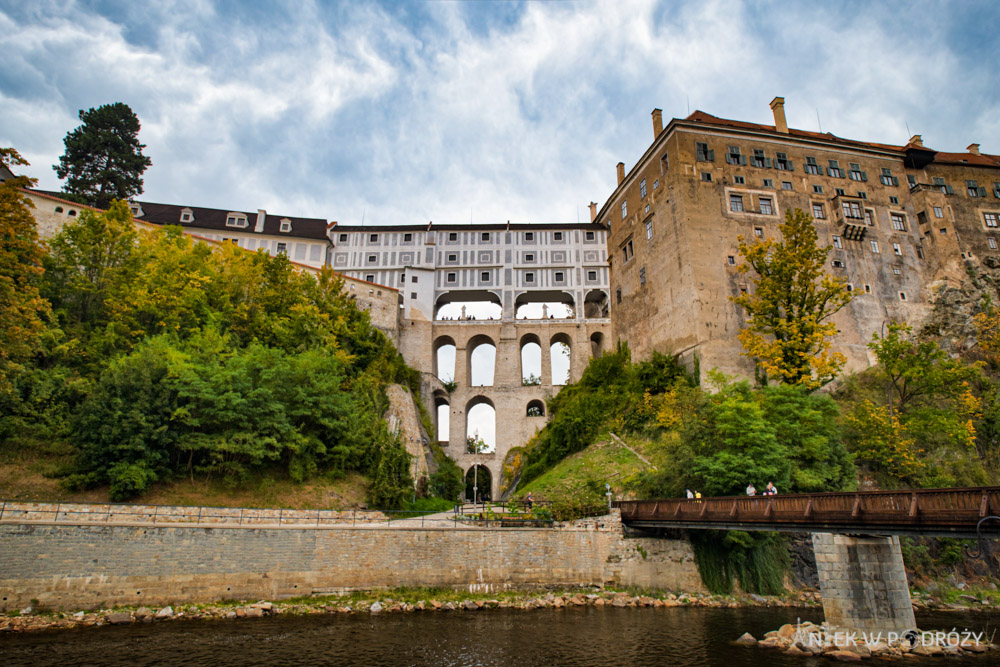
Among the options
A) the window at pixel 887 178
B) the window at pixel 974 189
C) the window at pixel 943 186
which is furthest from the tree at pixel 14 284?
the window at pixel 974 189

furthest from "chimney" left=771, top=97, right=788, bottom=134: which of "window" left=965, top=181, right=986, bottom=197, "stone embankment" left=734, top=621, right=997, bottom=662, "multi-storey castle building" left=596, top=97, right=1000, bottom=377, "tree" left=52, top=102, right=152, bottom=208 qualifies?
"tree" left=52, top=102, right=152, bottom=208

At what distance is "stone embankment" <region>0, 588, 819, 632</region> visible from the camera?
14.2m

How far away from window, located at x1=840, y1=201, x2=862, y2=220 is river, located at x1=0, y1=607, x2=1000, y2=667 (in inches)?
1111

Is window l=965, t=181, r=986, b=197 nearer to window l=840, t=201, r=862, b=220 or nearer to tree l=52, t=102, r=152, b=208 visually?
window l=840, t=201, r=862, b=220

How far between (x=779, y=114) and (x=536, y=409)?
29132 millimetres

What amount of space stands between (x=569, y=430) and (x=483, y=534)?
46.9 ft

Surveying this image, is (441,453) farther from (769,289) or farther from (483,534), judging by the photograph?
(769,289)

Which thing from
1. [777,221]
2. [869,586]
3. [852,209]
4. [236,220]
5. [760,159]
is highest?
[760,159]

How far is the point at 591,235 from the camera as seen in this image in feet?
150

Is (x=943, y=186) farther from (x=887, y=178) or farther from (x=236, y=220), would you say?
(x=236, y=220)

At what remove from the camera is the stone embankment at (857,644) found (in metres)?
12.9

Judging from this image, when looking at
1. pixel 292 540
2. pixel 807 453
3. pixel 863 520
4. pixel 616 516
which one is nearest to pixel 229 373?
pixel 292 540

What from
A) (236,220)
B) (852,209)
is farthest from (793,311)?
(236,220)

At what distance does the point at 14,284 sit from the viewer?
18.7 m
